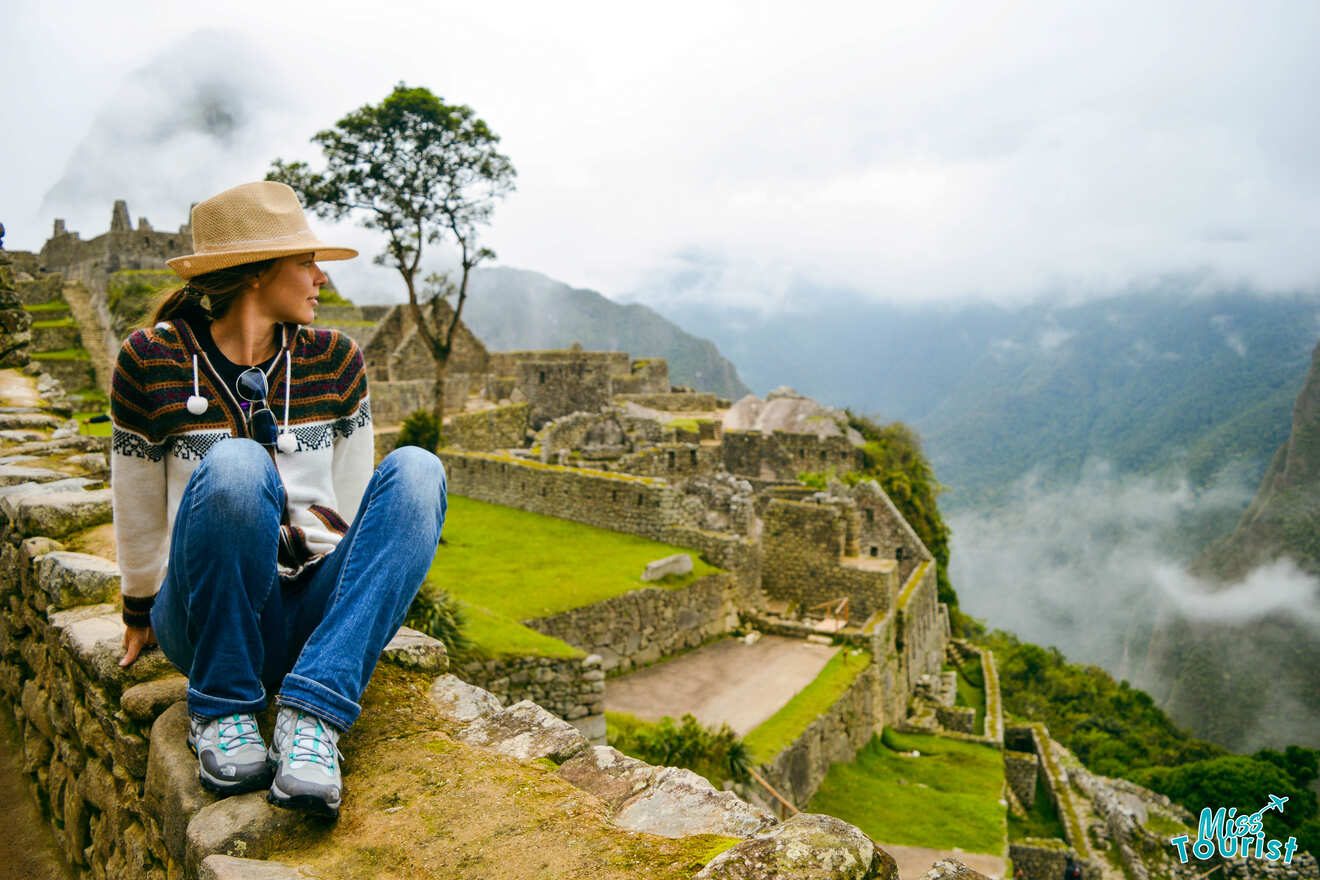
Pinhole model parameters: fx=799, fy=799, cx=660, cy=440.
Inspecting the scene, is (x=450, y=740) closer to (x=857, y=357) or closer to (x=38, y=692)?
(x=38, y=692)

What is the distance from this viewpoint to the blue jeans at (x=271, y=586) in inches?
86.5

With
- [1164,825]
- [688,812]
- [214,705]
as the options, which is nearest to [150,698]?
[214,705]

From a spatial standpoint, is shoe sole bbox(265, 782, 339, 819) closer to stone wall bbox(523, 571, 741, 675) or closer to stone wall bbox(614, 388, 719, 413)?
stone wall bbox(523, 571, 741, 675)

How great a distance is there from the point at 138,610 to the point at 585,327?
81421mm

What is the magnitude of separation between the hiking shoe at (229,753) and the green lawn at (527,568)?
5193mm

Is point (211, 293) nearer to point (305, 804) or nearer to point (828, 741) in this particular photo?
point (305, 804)

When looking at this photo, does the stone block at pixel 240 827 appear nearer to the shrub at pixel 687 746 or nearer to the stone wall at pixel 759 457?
the shrub at pixel 687 746

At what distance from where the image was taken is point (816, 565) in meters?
16.4

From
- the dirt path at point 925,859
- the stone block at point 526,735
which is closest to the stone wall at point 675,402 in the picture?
the dirt path at point 925,859

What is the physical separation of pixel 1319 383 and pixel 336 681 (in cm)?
4917

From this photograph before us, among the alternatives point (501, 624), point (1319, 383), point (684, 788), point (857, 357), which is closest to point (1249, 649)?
point (1319, 383)

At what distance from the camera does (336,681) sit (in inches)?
89.0

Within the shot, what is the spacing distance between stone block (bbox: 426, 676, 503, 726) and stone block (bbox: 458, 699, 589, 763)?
48 mm

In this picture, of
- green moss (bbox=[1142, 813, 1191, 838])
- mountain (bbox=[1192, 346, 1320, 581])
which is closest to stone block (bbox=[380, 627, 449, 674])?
green moss (bbox=[1142, 813, 1191, 838])
